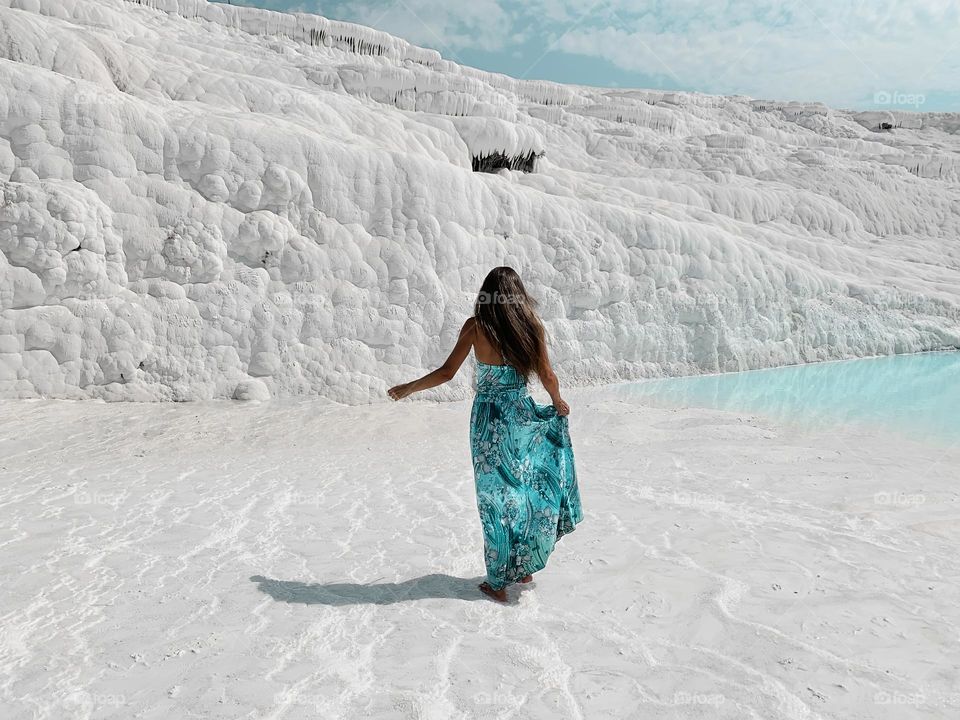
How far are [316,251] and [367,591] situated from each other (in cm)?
519

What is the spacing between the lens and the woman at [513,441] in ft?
Result: 8.86

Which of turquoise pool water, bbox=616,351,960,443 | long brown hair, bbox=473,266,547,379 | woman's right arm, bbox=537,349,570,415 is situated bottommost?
turquoise pool water, bbox=616,351,960,443

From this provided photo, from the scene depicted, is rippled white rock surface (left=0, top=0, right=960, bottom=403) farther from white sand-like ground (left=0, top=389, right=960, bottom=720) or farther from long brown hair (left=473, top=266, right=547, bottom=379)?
long brown hair (left=473, top=266, right=547, bottom=379)

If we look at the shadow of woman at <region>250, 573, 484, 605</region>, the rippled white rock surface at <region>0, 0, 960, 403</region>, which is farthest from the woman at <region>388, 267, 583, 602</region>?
the rippled white rock surface at <region>0, 0, 960, 403</region>

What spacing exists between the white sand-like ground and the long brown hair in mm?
981

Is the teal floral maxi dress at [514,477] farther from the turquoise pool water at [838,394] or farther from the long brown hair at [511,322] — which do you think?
the turquoise pool water at [838,394]

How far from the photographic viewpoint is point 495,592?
2.70m

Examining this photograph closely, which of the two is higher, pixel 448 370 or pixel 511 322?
pixel 511 322

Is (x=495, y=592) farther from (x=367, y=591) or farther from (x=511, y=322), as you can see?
(x=511, y=322)

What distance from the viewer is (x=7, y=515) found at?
3348 millimetres

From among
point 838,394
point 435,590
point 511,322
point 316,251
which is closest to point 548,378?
point 511,322

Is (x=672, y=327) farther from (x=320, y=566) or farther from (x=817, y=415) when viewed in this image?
(x=320, y=566)

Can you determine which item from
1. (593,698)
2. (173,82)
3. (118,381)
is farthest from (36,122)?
(593,698)

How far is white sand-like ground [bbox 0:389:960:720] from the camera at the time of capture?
Result: 2041 mm
